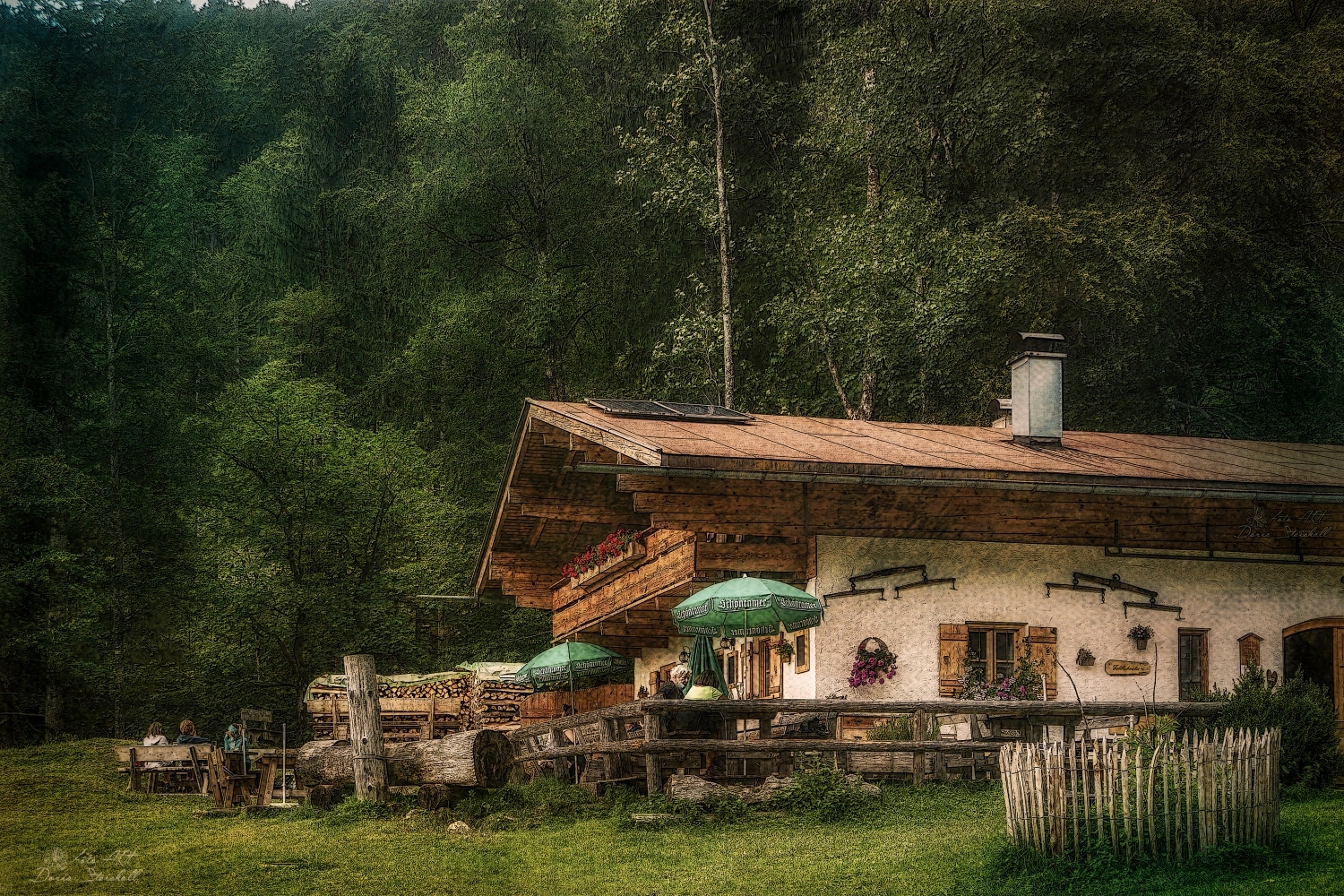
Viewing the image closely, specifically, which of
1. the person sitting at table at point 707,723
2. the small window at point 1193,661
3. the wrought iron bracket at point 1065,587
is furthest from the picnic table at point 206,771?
the small window at point 1193,661

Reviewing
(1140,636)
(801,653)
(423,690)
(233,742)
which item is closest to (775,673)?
(801,653)

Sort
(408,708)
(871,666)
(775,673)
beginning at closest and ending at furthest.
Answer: (871,666)
(775,673)
(408,708)

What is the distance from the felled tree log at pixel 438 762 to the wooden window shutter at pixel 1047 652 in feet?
22.3

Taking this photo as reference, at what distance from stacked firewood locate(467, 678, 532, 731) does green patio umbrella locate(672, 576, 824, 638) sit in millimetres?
14042

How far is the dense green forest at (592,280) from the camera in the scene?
3125cm

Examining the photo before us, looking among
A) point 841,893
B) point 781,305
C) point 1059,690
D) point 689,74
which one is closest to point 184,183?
point 689,74

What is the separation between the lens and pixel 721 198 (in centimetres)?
3306

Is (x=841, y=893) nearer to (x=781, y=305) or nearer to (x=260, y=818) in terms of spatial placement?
(x=260, y=818)

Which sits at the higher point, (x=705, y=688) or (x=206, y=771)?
(x=705, y=688)

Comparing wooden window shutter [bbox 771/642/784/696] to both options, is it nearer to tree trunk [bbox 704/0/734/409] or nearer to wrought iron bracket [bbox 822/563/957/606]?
wrought iron bracket [bbox 822/563/957/606]

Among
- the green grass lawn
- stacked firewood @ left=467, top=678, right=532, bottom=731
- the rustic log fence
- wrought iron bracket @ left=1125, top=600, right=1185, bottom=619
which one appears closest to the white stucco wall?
wrought iron bracket @ left=1125, top=600, right=1185, bottom=619

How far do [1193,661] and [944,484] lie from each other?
4772 millimetres

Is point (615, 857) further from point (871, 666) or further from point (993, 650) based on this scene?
point (993, 650)

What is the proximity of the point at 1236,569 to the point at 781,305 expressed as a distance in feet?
49.3
